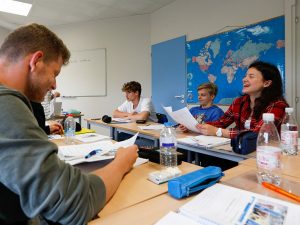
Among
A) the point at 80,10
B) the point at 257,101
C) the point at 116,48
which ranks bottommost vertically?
the point at 257,101

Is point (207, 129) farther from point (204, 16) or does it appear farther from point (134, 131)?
point (204, 16)

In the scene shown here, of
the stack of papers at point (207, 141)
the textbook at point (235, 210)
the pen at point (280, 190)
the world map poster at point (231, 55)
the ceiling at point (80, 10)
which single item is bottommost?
the textbook at point (235, 210)

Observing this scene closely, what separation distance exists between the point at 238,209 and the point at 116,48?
4.62 m

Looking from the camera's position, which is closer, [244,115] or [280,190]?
[280,190]

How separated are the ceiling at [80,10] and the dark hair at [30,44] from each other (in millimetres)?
3645

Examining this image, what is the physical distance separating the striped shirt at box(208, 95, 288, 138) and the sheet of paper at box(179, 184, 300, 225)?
90 cm

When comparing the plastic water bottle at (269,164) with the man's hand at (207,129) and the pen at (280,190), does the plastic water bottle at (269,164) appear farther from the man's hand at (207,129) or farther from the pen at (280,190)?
the man's hand at (207,129)

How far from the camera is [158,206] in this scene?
0.72m

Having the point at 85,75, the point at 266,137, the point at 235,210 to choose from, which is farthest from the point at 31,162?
the point at 85,75

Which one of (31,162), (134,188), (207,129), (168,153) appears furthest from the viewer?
(207,129)

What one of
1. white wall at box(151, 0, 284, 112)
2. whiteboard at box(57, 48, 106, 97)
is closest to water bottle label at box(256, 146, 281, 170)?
white wall at box(151, 0, 284, 112)

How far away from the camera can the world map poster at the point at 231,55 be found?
2762 mm

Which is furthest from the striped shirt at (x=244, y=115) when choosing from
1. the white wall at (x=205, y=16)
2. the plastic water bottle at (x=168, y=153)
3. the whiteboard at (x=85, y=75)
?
the whiteboard at (x=85, y=75)

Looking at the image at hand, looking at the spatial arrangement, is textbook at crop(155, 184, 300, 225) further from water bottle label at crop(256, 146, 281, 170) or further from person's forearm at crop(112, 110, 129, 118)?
person's forearm at crop(112, 110, 129, 118)
